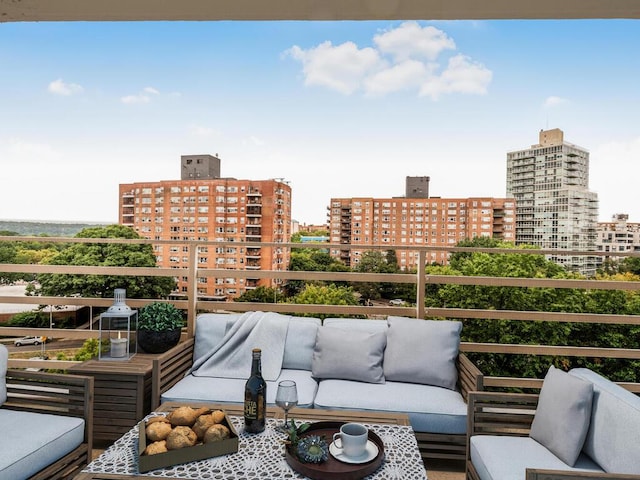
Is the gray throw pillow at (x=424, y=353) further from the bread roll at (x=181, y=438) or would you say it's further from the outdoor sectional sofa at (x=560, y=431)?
the bread roll at (x=181, y=438)

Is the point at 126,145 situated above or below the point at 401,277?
above

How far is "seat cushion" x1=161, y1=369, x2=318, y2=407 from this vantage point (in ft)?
7.64

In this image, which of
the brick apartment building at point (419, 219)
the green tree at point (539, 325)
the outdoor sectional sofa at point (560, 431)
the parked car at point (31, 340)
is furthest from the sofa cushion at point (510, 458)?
the brick apartment building at point (419, 219)

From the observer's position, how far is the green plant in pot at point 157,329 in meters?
2.74

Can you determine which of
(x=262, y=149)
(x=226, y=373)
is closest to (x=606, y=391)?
(x=226, y=373)

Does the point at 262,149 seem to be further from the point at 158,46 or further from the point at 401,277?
the point at 401,277

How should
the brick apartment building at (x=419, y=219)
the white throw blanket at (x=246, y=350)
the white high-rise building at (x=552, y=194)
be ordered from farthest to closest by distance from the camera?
1. the brick apartment building at (x=419, y=219)
2. the white high-rise building at (x=552, y=194)
3. the white throw blanket at (x=246, y=350)

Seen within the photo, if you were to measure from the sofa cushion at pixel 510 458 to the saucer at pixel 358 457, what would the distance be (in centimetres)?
44

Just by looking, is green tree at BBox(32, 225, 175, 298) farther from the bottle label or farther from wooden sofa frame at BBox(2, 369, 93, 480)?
the bottle label

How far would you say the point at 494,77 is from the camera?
893cm

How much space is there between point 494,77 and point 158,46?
260 inches

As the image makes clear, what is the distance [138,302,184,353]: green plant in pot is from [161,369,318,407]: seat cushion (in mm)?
259

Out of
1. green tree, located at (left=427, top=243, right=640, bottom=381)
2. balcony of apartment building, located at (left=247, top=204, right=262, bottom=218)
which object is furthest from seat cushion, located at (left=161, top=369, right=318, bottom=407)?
balcony of apartment building, located at (left=247, top=204, right=262, bottom=218)

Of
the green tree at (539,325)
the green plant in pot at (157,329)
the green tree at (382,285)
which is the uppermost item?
the green tree at (382,285)
